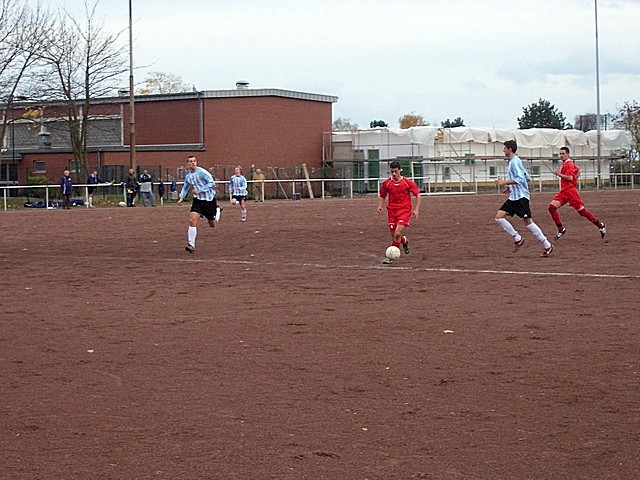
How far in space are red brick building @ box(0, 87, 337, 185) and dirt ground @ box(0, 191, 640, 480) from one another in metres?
43.8

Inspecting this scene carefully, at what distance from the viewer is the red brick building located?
199 feet

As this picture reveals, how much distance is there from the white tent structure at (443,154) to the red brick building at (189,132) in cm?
273

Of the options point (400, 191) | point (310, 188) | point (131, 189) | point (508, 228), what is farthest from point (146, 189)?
point (508, 228)

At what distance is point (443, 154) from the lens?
227 feet

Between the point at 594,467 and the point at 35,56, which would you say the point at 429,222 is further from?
the point at 35,56

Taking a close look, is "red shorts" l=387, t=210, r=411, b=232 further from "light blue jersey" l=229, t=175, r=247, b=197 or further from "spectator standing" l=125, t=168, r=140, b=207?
"spectator standing" l=125, t=168, r=140, b=207

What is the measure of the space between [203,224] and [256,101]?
32.7 metres

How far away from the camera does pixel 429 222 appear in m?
28.2

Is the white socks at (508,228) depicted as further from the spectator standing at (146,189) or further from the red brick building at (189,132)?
the red brick building at (189,132)

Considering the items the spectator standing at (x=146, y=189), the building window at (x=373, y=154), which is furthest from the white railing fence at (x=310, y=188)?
the building window at (x=373, y=154)

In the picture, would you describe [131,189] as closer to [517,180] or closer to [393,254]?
[517,180]

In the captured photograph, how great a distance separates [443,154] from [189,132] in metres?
17.4

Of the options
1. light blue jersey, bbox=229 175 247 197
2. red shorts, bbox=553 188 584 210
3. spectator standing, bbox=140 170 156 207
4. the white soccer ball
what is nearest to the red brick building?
spectator standing, bbox=140 170 156 207

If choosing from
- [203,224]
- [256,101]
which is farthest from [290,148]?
[203,224]
